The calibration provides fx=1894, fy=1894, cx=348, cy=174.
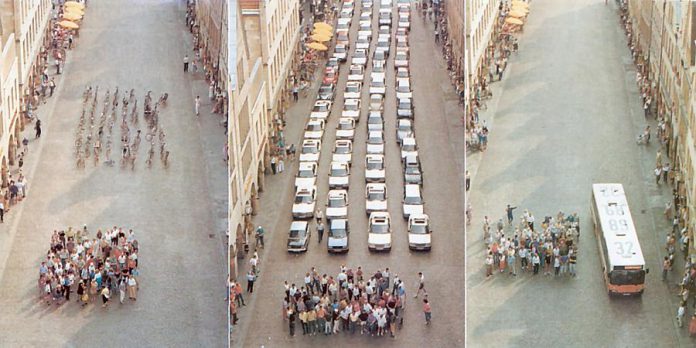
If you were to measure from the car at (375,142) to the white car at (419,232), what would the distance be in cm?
854

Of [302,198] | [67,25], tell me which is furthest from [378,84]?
[67,25]

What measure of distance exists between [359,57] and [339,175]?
1834 centimetres

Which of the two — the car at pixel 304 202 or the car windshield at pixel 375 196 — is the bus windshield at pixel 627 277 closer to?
the car windshield at pixel 375 196

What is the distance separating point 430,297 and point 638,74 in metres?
39.5

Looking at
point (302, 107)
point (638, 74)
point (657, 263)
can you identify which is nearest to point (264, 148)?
point (302, 107)

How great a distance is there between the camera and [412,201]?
99438 millimetres

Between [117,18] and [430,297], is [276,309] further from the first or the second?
[117,18]

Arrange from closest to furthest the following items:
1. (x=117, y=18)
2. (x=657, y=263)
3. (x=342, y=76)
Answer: (x=657, y=263) → (x=342, y=76) → (x=117, y=18)

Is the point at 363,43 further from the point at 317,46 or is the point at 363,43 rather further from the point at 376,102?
the point at 376,102

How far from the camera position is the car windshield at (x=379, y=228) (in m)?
95.8

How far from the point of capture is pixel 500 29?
131125mm

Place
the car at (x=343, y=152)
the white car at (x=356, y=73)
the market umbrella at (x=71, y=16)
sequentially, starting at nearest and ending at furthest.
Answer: the car at (x=343, y=152) < the white car at (x=356, y=73) < the market umbrella at (x=71, y=16)

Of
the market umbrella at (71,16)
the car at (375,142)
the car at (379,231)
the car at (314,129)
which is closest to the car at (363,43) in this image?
the car at (375,142)

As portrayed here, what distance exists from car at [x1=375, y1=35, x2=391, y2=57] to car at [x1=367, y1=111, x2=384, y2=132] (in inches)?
433
